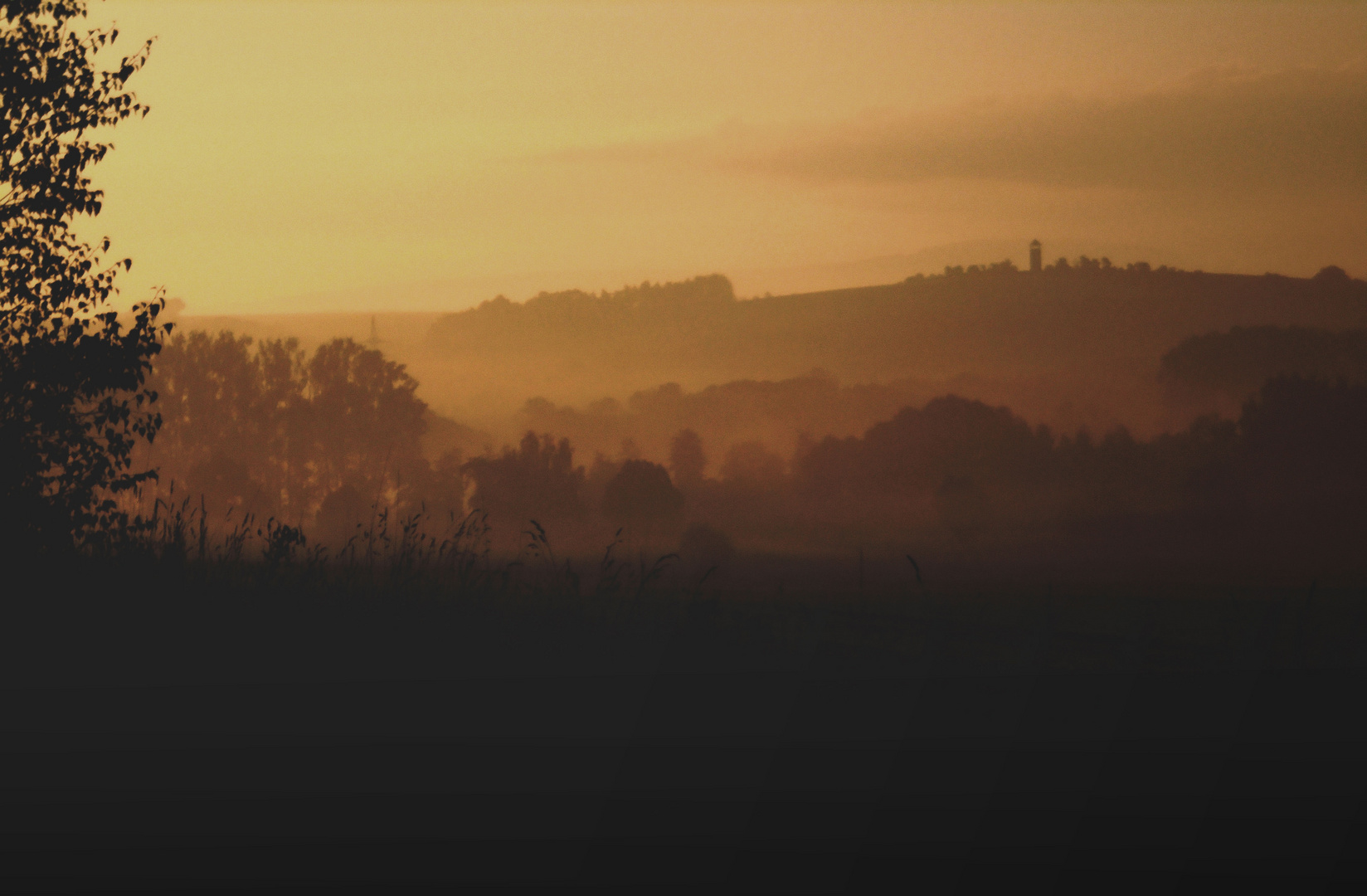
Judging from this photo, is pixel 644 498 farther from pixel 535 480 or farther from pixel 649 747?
pixel 649 747

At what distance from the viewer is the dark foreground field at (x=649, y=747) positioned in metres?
5.76

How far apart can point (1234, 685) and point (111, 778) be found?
8.47 meters

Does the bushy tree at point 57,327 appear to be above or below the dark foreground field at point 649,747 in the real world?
above

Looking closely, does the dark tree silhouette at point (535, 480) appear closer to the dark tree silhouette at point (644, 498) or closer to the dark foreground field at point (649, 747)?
the dark tree silhouette at point (644, 498)

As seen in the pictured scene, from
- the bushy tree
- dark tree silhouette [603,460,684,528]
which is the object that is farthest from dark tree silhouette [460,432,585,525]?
the bushy tree

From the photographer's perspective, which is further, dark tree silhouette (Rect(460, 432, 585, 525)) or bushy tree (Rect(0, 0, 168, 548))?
dark tree silhouette (Rect(460, 432, 585, 525))

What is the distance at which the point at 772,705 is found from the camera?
8289 millimetres

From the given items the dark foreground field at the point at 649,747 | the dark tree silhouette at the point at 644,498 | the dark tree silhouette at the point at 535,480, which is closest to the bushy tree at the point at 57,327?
the dark foreground field at the point at 649,747

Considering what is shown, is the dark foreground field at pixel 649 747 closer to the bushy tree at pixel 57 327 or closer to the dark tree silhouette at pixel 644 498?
the bushy tree at pixel 57 327

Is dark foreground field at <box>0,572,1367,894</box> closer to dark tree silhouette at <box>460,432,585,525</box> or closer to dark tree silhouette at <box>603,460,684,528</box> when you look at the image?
dark tree silhouette at <box>460,432,585,525</box>

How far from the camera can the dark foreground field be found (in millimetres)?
5758

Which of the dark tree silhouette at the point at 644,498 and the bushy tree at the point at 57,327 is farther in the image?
the dark tree silhouette at the point at 644,498

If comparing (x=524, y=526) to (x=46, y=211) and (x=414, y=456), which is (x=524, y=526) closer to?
(x=46, y=211)

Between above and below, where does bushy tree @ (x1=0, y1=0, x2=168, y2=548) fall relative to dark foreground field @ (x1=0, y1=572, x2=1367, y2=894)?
above
